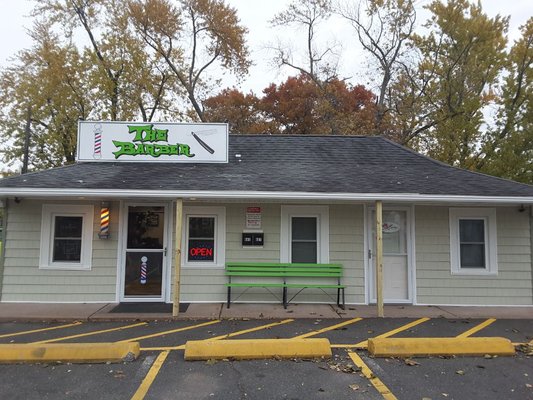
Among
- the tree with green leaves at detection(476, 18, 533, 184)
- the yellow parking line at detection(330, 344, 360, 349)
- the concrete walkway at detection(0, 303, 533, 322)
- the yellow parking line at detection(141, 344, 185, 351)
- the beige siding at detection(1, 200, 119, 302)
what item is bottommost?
the yellow parking line at detection(141, 344, 185, 351)

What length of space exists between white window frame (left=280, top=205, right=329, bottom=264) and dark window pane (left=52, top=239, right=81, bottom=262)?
4545 millimetres

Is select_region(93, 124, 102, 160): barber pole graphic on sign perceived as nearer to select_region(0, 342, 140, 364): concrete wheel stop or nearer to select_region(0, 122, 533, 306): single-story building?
select_region(0, 122, 533, 306): single-story building

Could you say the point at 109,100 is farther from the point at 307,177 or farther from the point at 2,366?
the point at 2,366

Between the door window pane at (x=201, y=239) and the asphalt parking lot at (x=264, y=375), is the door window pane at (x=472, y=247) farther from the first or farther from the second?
the door window pane at (x=201, y=239)

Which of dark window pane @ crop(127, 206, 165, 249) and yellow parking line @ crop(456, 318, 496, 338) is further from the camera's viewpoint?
dark window pane @ crop(127, 206, 165, 249)

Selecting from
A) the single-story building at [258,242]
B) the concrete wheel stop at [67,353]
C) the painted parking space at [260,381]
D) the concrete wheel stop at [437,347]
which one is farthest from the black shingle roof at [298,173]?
the painted parking space at [260,381]

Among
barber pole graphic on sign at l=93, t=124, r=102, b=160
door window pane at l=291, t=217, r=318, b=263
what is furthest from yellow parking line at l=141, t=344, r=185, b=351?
barber pole graphic on sign at l=93, t=124, r=102, b=160

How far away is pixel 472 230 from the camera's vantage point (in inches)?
335

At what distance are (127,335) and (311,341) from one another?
2.98 metres

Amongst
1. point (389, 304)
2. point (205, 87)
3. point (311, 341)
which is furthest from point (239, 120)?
point (311, 341)

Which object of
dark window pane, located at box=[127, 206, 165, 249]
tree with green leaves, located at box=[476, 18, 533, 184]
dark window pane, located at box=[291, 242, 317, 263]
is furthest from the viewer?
tree with green leaves, located at box=[476, 18, 533, 184]

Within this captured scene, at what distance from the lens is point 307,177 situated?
8.47m

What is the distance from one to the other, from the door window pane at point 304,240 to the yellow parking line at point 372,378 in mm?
3375

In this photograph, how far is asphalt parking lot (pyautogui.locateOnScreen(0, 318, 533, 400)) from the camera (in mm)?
4105
